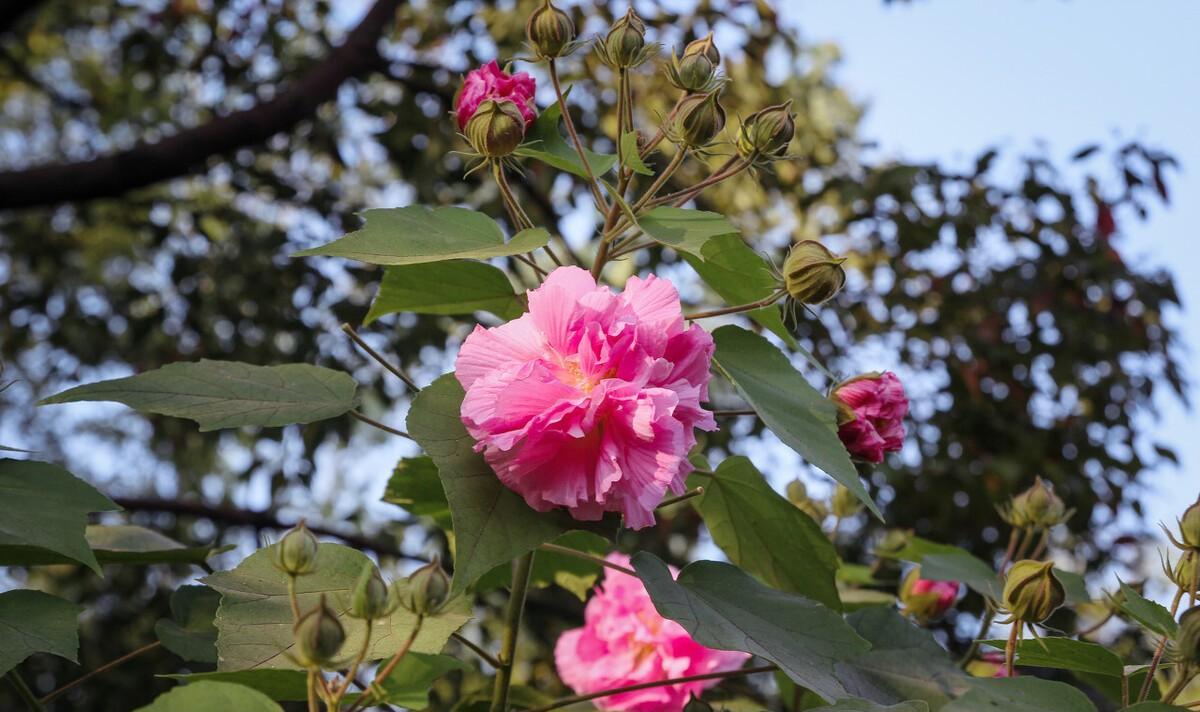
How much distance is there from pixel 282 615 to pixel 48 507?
203 millimetres

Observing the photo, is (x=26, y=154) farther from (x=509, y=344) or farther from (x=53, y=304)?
(x=509, y=344)

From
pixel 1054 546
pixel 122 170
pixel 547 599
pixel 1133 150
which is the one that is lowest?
pixel 547 599

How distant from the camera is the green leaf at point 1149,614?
2.46ft

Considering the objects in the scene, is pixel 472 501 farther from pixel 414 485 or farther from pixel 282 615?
pixel 414 485

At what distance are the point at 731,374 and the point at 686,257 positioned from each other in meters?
0.13

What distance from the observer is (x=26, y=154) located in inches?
332

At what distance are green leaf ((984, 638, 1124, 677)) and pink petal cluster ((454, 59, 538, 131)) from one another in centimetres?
58

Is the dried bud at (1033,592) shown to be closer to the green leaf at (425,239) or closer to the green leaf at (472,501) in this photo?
the green leaf at (472,501)

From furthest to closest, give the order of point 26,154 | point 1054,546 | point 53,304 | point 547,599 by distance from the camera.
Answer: point 26,154
point 53,304
point 547,599
point 1054,546

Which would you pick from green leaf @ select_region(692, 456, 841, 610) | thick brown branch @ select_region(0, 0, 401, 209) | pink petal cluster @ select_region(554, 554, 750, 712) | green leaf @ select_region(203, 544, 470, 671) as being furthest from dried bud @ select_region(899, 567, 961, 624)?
thick brown branch @ select_region(0, 0, 401, 209)

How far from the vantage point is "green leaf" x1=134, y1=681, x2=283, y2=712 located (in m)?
0.60

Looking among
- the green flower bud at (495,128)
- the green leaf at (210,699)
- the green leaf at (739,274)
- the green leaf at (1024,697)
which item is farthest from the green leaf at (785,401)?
the green leaf at (210,699)

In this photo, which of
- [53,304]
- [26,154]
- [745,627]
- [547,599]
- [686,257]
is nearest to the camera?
[745,627]

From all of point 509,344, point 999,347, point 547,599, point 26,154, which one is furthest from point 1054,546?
point 26,154
